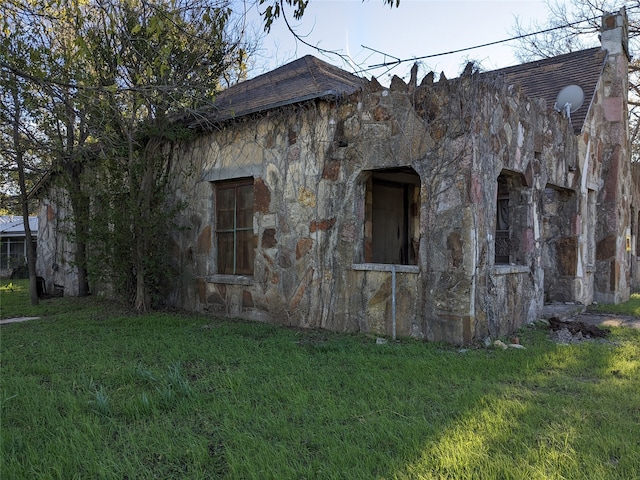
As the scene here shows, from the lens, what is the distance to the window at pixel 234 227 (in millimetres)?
8227

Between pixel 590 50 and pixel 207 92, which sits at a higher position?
pixel 590 50

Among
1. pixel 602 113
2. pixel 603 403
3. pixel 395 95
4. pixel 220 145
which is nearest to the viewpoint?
pixel 603 403

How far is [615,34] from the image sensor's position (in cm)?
1077

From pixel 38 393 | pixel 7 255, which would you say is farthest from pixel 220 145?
pixel 7 255

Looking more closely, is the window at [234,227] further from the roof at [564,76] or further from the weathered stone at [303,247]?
the roof at [564,76]

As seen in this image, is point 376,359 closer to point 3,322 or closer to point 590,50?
point 3,322

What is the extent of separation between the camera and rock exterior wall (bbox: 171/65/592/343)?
19.6 ft

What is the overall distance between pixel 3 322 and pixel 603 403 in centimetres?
839

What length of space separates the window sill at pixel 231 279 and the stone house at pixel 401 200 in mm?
24

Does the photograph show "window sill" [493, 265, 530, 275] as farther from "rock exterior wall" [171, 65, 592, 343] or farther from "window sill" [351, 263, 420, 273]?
"window sill" [351, 263, 420, 273]

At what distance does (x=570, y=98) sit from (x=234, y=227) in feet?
23.3

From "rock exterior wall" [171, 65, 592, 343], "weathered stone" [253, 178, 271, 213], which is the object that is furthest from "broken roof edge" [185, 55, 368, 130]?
"weathered stone" [253, 178, 271, 213]

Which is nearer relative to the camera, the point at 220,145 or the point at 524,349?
the point at 524,349

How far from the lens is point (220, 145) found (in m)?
8.45
